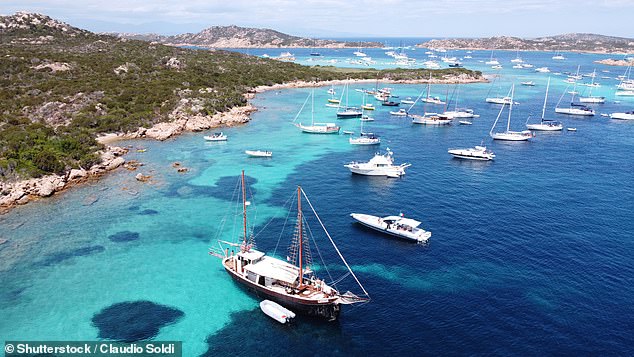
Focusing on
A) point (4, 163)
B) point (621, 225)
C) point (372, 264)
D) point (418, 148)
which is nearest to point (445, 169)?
point (418, 148)

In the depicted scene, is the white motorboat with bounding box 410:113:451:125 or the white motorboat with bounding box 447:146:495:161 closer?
the white motorboat with bounding box 447:146:495:161

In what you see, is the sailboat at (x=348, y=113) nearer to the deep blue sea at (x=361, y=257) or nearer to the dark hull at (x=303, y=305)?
the deep blue sea at (x=361, y=257)

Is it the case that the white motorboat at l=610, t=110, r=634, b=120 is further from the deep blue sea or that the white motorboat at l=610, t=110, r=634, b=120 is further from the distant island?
the distant island

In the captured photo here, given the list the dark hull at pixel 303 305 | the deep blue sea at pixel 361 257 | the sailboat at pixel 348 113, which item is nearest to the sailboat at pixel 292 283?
the dark hull at pixel 303 305

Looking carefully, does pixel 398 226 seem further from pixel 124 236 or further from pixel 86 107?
pixel 86 107

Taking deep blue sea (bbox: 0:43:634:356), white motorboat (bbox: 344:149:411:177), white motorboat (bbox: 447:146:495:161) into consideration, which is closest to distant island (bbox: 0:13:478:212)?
deep blue sea (bbox: 0:43:634:356)

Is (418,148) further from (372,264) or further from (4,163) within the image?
(4,163)

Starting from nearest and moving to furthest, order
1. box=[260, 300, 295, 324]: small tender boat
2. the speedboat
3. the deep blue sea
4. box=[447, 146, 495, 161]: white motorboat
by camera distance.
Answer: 1. the deep blue sea
2. box=[260, 300, 295, 324]: small tender boat
3. box=[447, 146, 495, 161]: white motorboat
4. the speedboat
